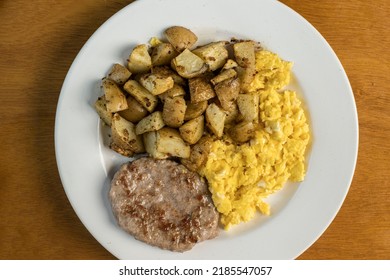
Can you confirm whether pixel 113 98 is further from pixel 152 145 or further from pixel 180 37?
pixel 180 37

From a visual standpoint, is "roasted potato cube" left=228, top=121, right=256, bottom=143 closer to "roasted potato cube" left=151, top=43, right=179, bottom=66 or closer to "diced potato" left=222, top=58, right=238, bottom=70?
"diced potato" left=222, top=58, right=238, bottom=70

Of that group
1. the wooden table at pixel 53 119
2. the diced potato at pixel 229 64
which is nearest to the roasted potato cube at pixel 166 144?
the diced potato at pixel 229 64

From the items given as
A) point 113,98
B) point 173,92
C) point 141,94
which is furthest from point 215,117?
point 113,98

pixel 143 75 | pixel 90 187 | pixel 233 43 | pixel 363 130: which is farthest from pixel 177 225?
pixel 363 130

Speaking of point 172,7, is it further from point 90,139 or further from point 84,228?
point 84,228

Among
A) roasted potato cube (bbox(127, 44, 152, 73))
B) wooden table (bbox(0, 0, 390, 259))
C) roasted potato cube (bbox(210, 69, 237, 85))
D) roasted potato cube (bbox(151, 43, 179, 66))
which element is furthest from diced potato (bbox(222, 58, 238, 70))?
wooden table (bbox(0, 0, 390, 259))

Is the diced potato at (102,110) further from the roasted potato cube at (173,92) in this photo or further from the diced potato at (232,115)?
the diced potato at (232,115)
